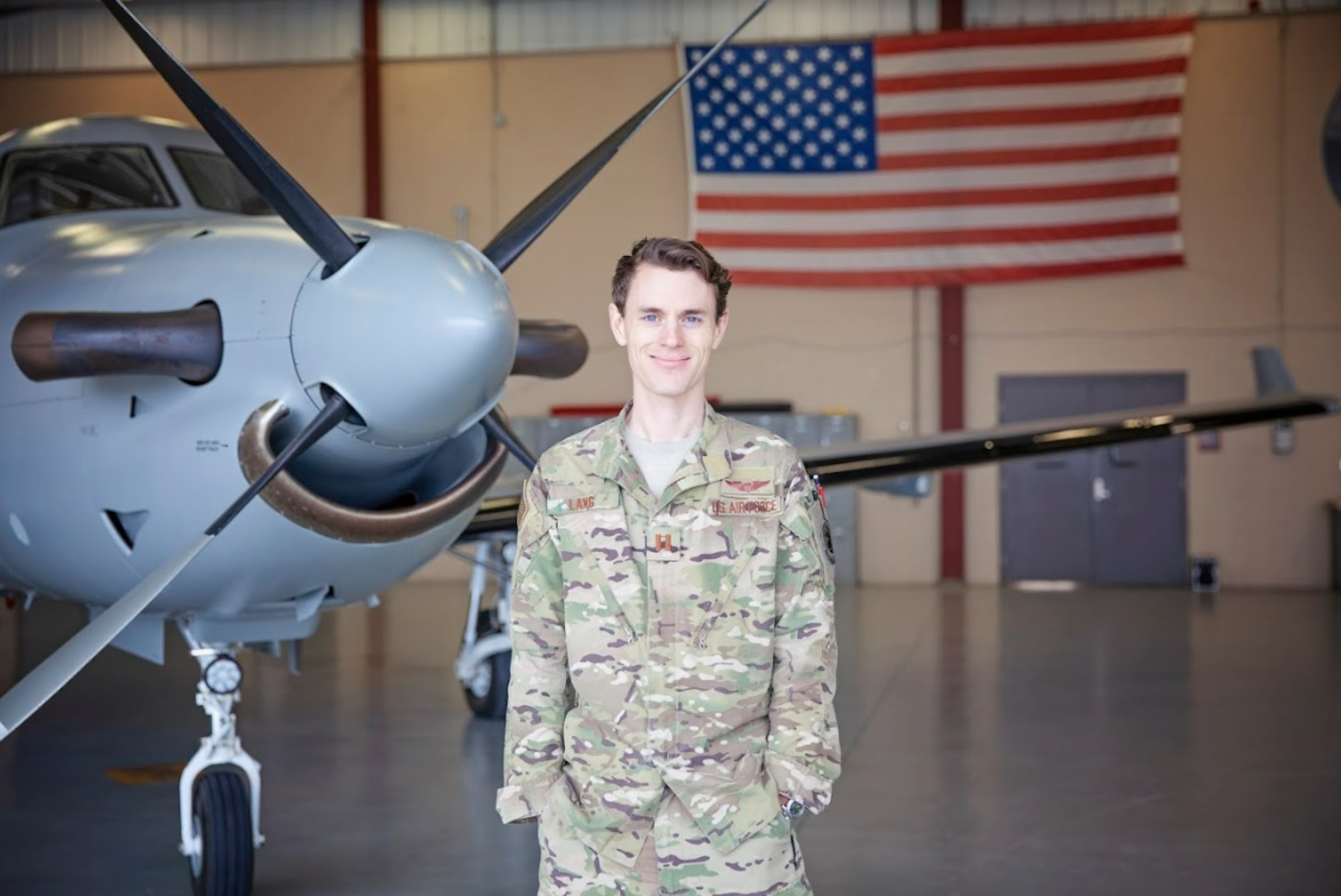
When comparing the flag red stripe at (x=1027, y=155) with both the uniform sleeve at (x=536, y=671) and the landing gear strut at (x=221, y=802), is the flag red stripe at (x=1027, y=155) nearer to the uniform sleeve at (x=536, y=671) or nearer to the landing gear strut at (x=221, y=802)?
the landing gear strut at (x=221, y=802)

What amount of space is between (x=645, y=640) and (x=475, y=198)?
45.6 ft

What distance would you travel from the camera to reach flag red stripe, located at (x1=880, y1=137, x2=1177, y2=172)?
13922 millimetres

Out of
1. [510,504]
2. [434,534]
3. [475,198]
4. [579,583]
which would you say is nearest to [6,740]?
[510,504]

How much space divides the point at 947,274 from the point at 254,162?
11433mm

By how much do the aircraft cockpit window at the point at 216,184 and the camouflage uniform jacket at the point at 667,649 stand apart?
3.59 metres

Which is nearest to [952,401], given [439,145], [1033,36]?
[1033,36]

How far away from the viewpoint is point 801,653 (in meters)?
2.16

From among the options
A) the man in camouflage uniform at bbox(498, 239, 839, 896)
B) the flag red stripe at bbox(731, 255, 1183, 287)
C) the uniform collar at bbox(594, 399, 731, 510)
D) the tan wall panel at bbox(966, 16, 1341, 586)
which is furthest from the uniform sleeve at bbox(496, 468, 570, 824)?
the tan wall panel at bbox(966, 16, 1341, 586)

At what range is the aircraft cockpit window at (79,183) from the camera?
5.29 m

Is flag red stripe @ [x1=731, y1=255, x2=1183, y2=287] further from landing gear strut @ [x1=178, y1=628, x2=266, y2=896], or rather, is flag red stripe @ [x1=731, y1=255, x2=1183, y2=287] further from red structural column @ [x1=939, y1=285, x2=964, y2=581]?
landing gear strut @ [x1=178, y1=628, x2=266, y2=896]

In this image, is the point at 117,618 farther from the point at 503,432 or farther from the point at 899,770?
the point at 899,770

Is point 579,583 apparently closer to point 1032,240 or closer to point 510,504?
point 510,504

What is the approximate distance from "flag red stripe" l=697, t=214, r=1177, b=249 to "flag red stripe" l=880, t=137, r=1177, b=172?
2.10ft

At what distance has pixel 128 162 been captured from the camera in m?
5.36
